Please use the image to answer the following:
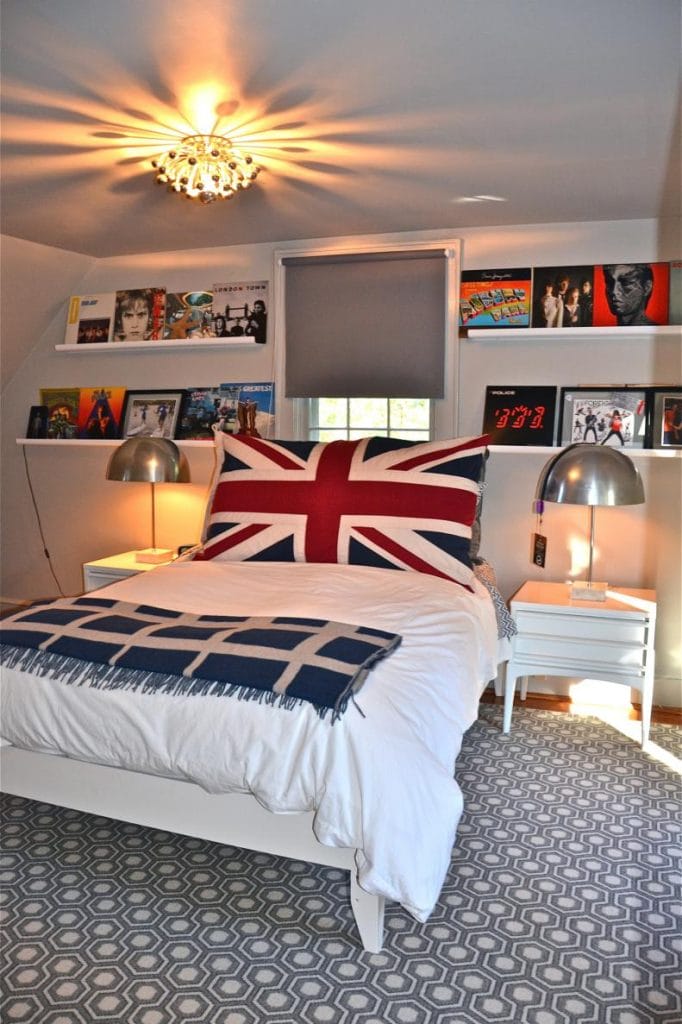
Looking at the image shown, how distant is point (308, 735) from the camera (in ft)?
5.85

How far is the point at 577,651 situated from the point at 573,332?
1.29m

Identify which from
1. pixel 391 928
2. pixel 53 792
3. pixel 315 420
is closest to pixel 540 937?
pixel 391 928

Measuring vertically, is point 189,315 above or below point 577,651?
above

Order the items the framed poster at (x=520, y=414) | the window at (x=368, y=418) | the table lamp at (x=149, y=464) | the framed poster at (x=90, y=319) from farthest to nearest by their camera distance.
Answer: the framed poster at (x=90, y=319) < the window at (x=368, y=418) < the table lamp at (x=149, y=464) < the framed poster at (x=520, y=414)

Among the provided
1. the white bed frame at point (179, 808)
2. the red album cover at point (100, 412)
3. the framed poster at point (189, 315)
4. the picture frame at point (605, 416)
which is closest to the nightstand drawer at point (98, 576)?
the red album cover at point (100, 412)

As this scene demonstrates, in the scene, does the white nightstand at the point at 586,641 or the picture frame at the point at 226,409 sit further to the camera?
the picture frame at the point at 226,409

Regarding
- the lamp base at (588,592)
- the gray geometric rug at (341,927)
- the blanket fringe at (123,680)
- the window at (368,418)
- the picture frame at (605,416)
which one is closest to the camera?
the gray geometric rug at (341,927)

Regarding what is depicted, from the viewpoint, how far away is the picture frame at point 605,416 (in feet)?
10.9

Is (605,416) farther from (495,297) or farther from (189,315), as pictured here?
(189,315)

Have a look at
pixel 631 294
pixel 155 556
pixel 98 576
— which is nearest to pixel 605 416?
pixel 631 294

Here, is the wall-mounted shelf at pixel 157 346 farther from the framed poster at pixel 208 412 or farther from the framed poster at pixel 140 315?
the framed poster at pixel 208 412

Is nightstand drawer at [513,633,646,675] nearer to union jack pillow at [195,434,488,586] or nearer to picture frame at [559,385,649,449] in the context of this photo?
union jack pillow at [195,434,488,586]

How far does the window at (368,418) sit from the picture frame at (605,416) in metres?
0.63

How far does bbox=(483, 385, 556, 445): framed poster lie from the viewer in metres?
3.43
